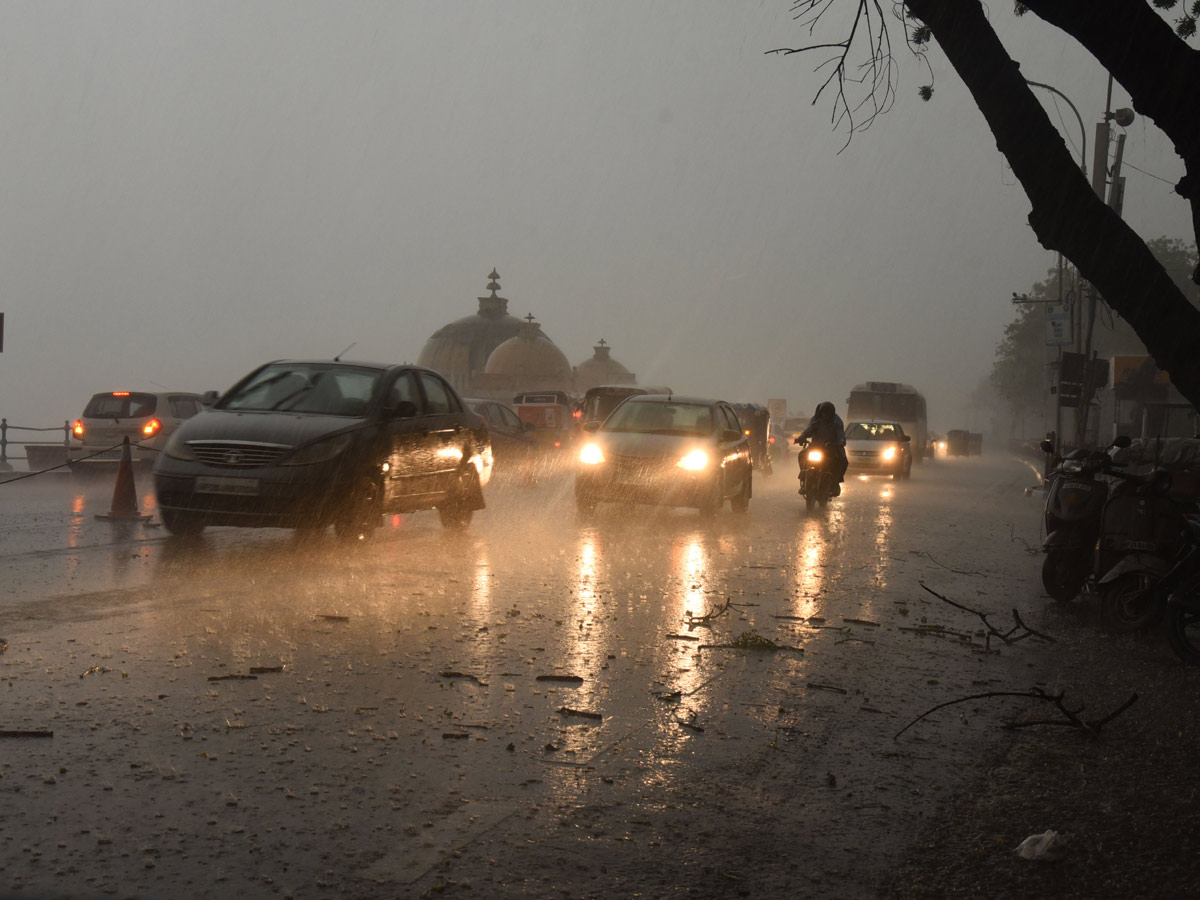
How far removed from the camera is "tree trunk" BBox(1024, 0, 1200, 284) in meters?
5.26

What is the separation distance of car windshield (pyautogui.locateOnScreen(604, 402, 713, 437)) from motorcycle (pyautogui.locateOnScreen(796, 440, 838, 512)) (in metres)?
2.16

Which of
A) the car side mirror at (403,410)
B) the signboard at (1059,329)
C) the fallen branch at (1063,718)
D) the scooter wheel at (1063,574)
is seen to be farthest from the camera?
the signboard at (1059,329)

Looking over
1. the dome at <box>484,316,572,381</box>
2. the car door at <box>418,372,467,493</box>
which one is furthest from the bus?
the dome at <box>484,316,572,381</box>

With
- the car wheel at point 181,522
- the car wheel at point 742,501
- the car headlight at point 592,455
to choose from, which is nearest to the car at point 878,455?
the car wheel at point 742,501

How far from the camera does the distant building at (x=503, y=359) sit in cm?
9962

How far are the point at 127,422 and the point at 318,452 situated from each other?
1310 cm

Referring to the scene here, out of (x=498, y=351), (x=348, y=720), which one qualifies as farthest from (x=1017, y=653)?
(x=498, y=351)

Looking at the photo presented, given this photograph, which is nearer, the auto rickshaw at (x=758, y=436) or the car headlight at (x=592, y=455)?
the car headlight at (x=592, y=455)

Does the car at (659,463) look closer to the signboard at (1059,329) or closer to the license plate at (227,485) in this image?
the license plate at (227,485)

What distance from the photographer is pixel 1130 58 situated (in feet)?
17.4

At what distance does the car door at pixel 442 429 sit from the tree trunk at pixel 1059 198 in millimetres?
7685

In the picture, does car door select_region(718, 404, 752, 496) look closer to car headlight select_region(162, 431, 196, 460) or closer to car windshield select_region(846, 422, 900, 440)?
car headlight select_region(162, 431, 196, 460)

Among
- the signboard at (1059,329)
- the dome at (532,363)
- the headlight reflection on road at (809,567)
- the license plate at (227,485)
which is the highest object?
the dome at (532,363)

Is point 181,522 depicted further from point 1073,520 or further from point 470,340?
point 470,340
